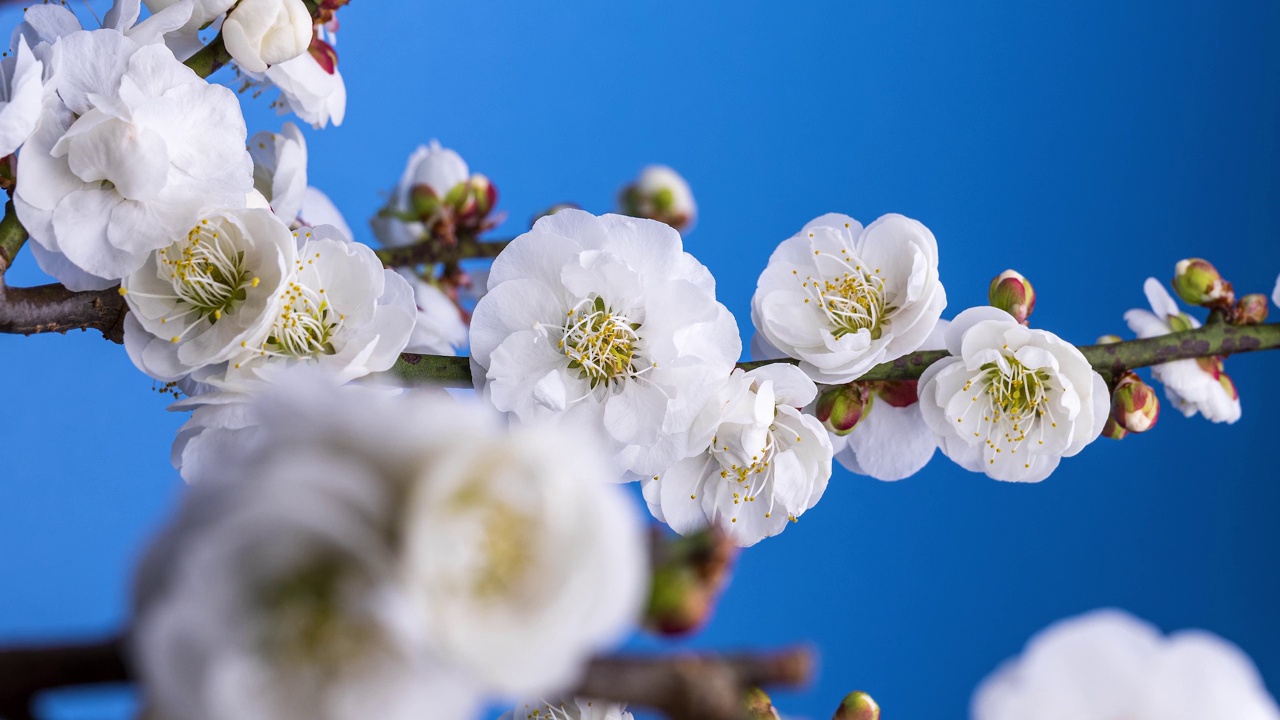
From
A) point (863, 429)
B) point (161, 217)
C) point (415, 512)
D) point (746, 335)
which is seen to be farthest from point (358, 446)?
point (746, 335)

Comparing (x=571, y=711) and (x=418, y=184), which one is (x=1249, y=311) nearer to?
(x=571, y=711)

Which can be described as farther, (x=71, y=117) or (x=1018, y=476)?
(x=1018, y=476)

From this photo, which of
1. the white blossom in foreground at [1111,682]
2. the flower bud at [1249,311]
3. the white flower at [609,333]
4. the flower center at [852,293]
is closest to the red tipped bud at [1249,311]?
the flower bud at [1249,311]

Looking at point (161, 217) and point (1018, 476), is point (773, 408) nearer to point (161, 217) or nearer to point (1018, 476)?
point (1018, 476)

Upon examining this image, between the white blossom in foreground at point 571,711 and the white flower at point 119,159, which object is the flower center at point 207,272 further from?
the white blossom in foreground at point 571,711

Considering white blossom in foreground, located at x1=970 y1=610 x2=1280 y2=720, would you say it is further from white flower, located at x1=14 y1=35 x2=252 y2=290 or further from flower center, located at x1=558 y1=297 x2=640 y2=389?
white flower, located at x1=14 y1=35 x2=252 y2=290

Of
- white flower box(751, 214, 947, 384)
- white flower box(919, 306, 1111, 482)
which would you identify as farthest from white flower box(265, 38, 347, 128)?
white flower box(919, 306, 1111, 482)
